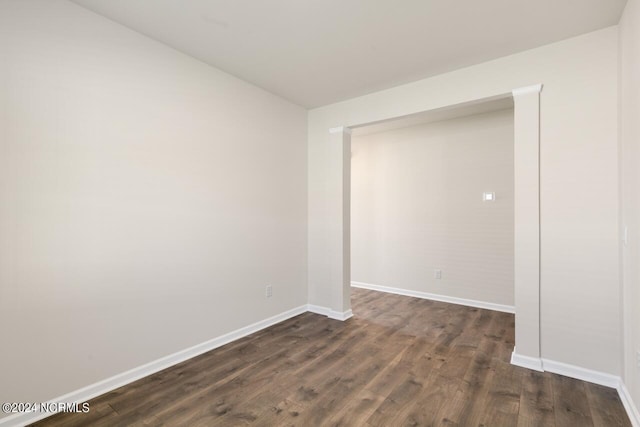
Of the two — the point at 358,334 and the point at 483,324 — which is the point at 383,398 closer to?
the point at 358,334

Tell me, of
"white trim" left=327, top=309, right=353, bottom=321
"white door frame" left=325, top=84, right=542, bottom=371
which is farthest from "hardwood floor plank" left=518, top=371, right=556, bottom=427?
"white trim" left=327, top=309, right=353, bottom=321

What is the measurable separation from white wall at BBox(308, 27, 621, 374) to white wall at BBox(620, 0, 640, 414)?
13 cm

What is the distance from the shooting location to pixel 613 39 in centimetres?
226

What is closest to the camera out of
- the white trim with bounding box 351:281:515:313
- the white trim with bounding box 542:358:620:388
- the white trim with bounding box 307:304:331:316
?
the white trim with bounding box 542:358:620:388

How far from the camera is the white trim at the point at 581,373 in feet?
7.33

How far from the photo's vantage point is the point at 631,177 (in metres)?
1.92

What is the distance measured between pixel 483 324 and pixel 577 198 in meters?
1.82

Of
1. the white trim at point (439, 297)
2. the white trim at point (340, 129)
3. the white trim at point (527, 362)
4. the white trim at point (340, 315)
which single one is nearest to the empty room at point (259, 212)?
the white trim at point (527, 362)

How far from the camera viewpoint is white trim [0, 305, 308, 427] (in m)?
1.83

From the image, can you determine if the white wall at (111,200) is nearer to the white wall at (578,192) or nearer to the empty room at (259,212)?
the empty room at (259,212)

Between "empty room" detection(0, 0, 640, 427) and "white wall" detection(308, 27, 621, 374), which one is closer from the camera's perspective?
"empty room" detection(0, 0, 640, 427)

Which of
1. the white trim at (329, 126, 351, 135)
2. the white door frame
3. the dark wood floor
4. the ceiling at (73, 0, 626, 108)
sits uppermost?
the ceiling at (73, 0, 626, 108)

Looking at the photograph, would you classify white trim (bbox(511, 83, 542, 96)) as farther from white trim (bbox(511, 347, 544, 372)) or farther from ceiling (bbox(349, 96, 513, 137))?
white trim (bbox(511, 347, 544, 372))

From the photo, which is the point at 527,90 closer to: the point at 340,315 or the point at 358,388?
the point at 358,388
